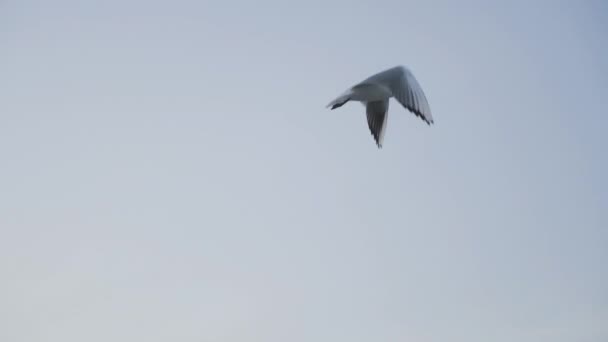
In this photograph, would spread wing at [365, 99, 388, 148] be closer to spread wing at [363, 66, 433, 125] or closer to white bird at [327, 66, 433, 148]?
white bird at [327, 66, 433, 148]

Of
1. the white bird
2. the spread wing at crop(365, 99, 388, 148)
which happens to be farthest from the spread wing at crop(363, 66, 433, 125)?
the spread wing at crop(365, 99, 388, 148)

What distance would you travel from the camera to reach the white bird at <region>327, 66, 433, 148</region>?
5.12 meters

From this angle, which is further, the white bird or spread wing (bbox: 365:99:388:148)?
spread wing (bbox: 365:99:388:148)

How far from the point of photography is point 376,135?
606 centimetres

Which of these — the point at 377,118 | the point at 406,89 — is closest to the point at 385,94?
the point at 406,89

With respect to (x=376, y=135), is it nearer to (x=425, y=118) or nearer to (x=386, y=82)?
(x=386, y=82)

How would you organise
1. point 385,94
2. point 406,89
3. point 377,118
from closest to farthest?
point 406,89
point 385,94
point 377,118

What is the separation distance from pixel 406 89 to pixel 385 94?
0.79 feet

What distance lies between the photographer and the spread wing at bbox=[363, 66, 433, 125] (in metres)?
5.04

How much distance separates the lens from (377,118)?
6.07 m

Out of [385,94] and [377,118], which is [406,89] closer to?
[385,94]

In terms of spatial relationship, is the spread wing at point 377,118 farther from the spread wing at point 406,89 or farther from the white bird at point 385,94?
the spread wing at point 406,89

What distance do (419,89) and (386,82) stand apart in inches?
11.7

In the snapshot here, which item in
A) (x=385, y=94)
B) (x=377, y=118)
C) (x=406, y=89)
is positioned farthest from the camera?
(x=377, y=118)
